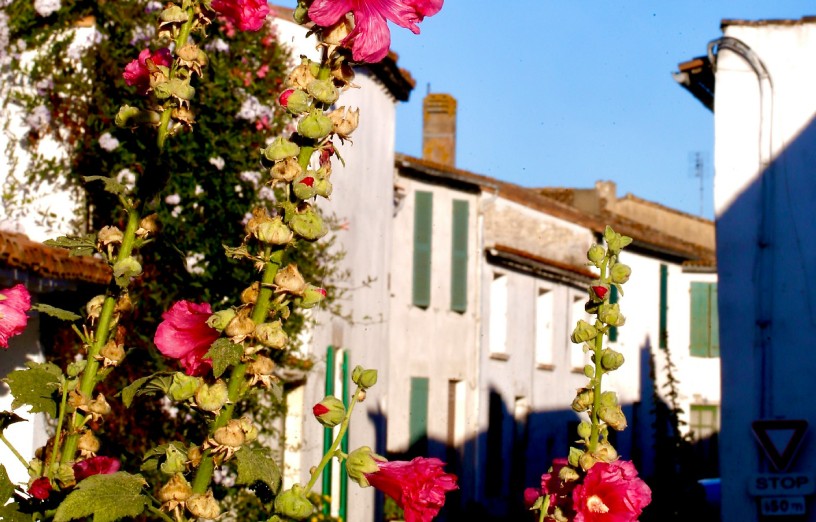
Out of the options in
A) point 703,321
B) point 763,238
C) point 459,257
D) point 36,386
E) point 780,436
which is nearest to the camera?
point 36,386

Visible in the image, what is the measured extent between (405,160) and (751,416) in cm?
921

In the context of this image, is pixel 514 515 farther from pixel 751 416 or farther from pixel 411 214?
pixel 751 416

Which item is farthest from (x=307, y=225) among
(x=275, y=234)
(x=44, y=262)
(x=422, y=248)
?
(x=422, y=248)

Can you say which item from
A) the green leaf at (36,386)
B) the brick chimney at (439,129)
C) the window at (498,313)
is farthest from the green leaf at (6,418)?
the brick chimney at (439,129)

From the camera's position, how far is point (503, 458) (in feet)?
83.6

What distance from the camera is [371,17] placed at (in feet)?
5.69

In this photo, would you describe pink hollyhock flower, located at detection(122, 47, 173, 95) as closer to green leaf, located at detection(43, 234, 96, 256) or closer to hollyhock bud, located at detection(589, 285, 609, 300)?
green leaf, located at detection(43, 234, 96, 256)

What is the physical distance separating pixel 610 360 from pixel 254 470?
1052mm

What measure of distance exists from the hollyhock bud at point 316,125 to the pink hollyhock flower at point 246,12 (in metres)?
0.24

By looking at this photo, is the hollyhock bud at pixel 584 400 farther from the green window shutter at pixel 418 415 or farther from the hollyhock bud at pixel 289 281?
the green window shutter at pixel 418 415

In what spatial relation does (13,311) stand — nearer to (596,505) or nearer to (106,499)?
(106,499)

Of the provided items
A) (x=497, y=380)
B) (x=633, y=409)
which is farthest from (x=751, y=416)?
(x=633, y=409)

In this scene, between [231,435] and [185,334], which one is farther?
[185,334]

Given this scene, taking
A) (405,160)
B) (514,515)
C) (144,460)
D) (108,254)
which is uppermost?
(405,160)
